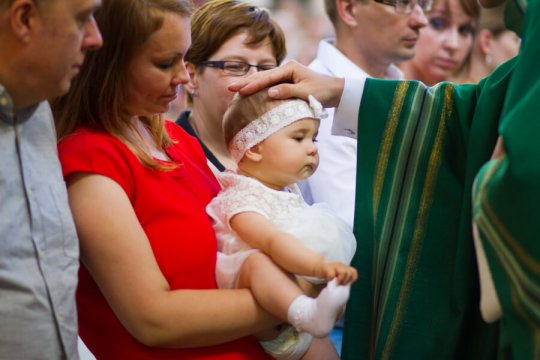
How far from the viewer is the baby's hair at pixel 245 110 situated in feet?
7.10

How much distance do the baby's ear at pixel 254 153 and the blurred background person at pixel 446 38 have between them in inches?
131

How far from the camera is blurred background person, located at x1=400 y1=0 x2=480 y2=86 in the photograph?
5.23 m

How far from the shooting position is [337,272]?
5.97ft

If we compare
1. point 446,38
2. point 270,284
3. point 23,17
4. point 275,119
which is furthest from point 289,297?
point 446,38

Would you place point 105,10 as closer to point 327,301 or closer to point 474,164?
point 327,301

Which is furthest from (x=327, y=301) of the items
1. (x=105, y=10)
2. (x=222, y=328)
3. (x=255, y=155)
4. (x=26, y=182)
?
(x=105, y=10)

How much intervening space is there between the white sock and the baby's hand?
0.04ft

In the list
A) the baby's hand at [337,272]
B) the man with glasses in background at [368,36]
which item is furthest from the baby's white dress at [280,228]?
the man with glasses in background at [368,36]

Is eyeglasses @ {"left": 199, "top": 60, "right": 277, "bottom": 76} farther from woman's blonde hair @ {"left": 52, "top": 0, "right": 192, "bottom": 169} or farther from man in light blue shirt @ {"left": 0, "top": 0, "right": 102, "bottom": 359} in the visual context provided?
man in light blue shirt @ {"left": 0, "top": 0, "right": 102, "bottom": 359}

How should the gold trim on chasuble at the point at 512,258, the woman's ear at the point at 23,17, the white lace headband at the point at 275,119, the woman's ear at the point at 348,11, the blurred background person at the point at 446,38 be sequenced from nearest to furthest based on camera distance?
the woman's ear at the point at 23,17 < the gold trim on chasuble at the point at 512,258 < the white lace headband at the point at 275,119 < the woman's ear at the point at 348,11 < the blurred background person at the point at 446,38

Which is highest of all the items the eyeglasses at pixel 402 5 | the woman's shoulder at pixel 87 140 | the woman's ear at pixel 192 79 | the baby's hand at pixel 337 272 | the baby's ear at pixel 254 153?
the woman's shoulder at pixel 87 140

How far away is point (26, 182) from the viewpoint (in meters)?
1.70

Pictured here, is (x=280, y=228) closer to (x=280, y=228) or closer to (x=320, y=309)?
(x=280, y=228)

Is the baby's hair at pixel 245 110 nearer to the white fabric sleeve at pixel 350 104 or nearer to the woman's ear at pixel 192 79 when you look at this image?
the white fabric sleeve at pixel 350 104
